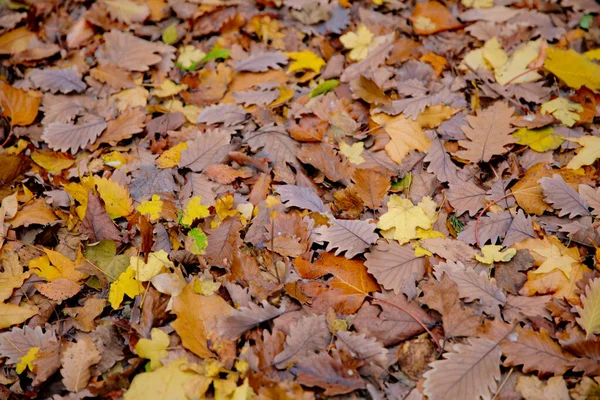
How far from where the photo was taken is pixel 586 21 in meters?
3.18

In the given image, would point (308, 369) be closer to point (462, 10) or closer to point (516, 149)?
point (516, 149)

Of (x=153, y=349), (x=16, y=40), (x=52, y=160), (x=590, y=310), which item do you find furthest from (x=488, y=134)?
(x=16, y=40)

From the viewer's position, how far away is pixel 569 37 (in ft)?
10.2

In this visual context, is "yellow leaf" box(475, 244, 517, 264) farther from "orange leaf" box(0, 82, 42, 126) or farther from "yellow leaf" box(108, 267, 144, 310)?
"orange leaf" box(0, 82, 42, 126)

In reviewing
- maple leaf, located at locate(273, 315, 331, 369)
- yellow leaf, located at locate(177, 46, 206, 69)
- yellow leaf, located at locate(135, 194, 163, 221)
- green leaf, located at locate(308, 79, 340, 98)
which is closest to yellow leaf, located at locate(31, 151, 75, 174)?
yellow leaf, located at locate(135, 194, 163, 221)

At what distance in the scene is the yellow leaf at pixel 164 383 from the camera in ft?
5.91

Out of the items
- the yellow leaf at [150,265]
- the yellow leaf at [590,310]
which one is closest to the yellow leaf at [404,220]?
the yellow leaf at [590,310]

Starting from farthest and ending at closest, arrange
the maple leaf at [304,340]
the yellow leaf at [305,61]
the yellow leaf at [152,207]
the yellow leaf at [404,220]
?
1. the yellow leaf at [305,61]
2. the yellow leaf at [152,207]
3. the yellow leaf at [404,220]
4. the maple leaf at [304,340]

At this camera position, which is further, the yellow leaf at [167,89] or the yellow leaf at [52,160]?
the yellow leaf at [167,89]

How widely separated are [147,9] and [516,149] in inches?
106

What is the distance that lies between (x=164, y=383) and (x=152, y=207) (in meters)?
0.90

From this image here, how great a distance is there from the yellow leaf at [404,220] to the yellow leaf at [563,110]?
1.08 meters

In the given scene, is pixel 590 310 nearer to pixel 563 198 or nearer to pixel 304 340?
pixel 563 198

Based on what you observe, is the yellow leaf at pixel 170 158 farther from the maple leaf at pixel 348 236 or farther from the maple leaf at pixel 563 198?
the maple leaf at pixel 563 198
